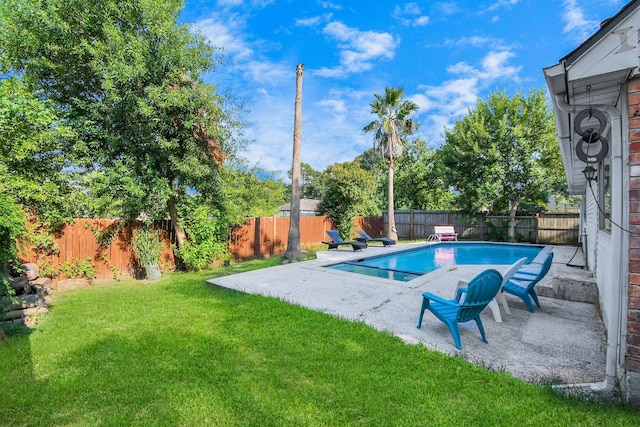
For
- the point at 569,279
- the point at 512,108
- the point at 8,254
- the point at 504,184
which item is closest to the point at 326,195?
the point at 504,184

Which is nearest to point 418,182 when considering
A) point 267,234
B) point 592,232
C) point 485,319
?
point 267,234

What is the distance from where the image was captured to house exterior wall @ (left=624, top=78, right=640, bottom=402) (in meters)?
2.42

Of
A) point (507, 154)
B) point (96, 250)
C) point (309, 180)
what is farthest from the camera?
point (309, 180)

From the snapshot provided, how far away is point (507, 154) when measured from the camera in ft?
A: 54.1

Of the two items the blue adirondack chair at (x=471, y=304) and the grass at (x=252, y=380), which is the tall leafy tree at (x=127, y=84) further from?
the blue adirondack chair at (x=471, y=304)

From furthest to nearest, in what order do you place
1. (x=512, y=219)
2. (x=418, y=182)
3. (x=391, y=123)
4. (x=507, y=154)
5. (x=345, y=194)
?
(x=418, y=182) → (x=391, y=123) → (x=512, y=219) → (x=507, y=154) → (x=345, y=194)

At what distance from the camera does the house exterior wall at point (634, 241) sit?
7.93 ft

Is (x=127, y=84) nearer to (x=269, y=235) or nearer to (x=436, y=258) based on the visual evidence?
(x=269, y=235)

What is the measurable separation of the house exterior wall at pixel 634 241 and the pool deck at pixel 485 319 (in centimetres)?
46

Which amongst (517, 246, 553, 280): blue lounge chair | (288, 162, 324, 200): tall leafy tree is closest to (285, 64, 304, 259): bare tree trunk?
(517, 246, 553, 280): blue lounge chair

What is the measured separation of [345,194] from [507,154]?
9325 mm

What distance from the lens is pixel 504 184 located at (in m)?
16.8

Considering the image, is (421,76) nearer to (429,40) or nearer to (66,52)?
(429,40)

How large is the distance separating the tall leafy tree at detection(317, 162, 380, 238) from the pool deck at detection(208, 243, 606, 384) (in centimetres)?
916
